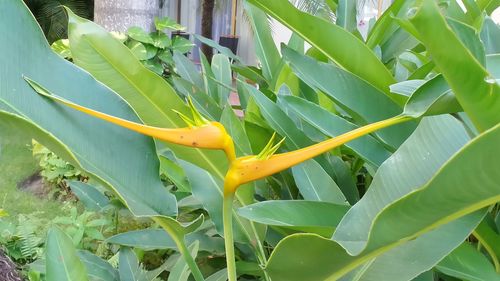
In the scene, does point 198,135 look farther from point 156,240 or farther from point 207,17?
point 207,17

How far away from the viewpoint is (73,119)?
64 centimetres

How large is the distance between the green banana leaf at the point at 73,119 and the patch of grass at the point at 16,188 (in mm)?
2673

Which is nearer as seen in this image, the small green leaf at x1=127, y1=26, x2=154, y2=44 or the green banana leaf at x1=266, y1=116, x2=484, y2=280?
the green banana leaf at x1=266, y1=116, x2=484, y2=280

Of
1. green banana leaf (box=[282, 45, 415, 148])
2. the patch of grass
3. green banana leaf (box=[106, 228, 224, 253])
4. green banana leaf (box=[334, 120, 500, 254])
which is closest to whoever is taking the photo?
green banana leaf (box=[334, 120, 500, 254])

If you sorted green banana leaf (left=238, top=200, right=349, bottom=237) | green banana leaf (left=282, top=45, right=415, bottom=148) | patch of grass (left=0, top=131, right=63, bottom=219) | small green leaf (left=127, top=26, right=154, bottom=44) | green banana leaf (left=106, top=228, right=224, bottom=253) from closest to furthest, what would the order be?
green banana leaf (left=238, top=200, right=349, bottom=237) → green banana leaf (left=282, top=45, right=415, bottom=148) → green banana leaf (left=106, top=228, right=224, bottom=253) → small green leaf (left=127, top=26, right=154, bottom=44) → patch of grass (left=0, top=131, right=63, bottom=219)

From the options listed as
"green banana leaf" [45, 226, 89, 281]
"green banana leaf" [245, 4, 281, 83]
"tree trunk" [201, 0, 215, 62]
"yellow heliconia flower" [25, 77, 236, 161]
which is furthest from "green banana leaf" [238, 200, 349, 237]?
"tree trunk" [201, 0, 215, 62]

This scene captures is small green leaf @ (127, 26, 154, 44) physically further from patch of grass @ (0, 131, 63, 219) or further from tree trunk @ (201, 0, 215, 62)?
tree trunk @ (201, 0, 215, 62)

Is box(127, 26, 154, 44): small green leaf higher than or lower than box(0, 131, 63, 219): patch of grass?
higher

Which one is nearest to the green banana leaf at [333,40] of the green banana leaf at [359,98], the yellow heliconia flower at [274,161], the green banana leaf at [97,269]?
the green banana leaf at [359,98]

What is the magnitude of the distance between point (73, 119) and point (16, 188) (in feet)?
12.7

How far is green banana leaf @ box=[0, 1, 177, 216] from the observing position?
600 mm

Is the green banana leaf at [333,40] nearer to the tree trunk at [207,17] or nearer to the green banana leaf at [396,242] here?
the green banana leaf at [396,242]

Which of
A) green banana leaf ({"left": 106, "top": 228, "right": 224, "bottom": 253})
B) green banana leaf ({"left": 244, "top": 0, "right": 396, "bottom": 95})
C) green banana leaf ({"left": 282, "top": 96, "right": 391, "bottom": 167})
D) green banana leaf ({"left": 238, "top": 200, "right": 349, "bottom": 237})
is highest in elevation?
green banana leaf ({"left": 244, "top": 0, "right": 396, "bottom": 95})

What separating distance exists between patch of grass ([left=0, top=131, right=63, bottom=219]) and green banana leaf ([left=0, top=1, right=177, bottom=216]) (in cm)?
267
